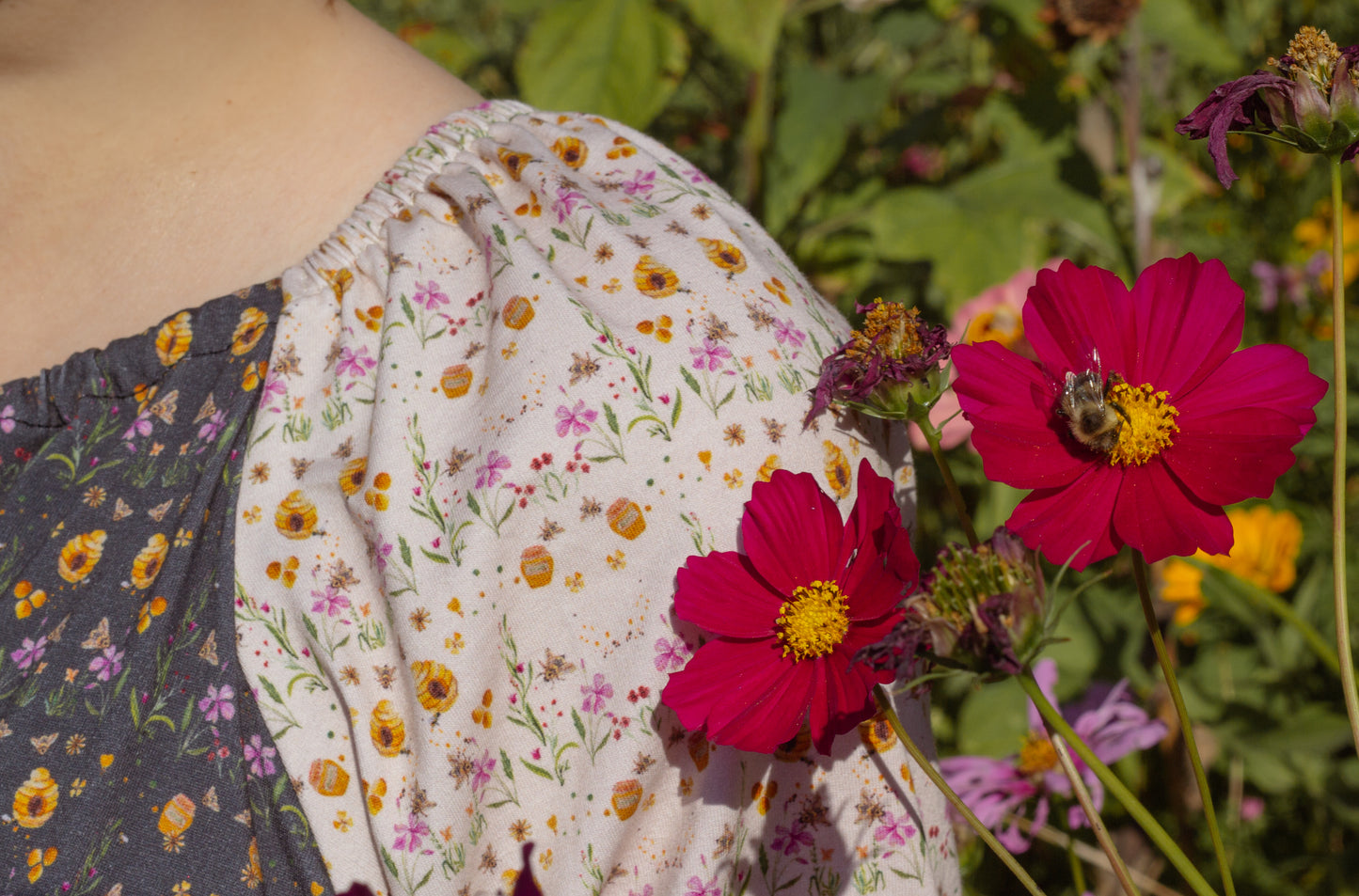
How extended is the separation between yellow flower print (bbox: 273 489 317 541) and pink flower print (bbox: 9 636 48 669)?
0.19 meters

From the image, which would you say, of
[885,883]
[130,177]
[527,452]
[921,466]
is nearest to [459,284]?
[527,452]

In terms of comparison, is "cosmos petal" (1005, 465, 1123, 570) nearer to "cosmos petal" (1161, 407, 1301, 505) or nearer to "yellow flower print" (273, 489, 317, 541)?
"cosmos petal" (1161, 407, 1301, 505)

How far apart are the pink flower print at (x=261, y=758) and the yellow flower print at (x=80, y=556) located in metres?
0.19

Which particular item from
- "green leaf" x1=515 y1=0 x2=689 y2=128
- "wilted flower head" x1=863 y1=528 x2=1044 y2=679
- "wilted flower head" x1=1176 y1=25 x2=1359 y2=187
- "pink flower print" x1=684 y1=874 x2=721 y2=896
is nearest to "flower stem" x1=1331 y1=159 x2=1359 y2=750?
"wilted flower head" x1=1176 y1=25 x2=1359 y2=187

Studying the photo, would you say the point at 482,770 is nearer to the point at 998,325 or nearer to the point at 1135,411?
the point at 1135,411

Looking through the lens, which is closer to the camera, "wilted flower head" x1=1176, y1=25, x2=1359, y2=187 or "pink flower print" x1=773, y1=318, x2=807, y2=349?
"wilted flower head" x1=1176, y1=25, x2=1359, y2=187

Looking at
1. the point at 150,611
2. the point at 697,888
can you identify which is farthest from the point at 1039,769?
the point at 150,611

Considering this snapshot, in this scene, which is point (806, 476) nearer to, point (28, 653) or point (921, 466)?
point (28, 653)

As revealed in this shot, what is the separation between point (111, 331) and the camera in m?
0.76

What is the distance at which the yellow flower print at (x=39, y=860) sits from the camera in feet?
2.02

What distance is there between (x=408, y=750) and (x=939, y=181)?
1.20m

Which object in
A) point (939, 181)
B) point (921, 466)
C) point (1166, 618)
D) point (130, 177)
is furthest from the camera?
point (939, 181)

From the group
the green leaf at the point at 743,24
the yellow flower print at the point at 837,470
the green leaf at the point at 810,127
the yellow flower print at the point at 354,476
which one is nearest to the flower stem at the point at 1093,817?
the yellow flower print at the point at 837,470

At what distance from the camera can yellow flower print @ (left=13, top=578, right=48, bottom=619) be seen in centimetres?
68
